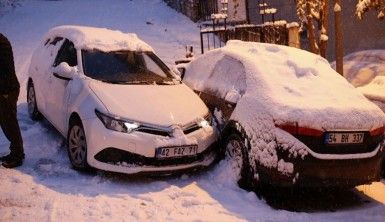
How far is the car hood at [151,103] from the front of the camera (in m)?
6.29

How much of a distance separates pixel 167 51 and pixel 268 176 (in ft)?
32.7

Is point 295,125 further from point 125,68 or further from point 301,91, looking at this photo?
point 125,68

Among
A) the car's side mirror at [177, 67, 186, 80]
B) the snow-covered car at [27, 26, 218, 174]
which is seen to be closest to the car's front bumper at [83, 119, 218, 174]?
the snow-covered car at [27, 26, 218, 174]

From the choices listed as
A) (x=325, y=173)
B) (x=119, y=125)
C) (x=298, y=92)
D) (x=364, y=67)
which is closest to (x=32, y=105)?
(x=119, y=125)

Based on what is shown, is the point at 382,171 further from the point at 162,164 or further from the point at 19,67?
the point at 19,67

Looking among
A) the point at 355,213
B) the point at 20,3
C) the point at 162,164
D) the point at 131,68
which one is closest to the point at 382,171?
the point at 355,213

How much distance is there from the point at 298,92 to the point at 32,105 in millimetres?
4725

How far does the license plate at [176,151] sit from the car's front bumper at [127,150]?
51 millimetres

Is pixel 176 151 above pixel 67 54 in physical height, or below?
below

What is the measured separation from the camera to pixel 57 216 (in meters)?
5.26

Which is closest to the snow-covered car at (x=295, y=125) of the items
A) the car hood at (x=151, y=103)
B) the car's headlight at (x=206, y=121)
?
the car's headlight at (x=206, y=121)

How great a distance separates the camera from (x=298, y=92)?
20.5ft

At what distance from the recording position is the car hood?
629cm

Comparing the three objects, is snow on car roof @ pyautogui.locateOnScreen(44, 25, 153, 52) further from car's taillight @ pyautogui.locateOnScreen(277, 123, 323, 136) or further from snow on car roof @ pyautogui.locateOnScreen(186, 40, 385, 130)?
car's taillight @ pyautogui.locateOnScreen(277, 123, 323, 136)
